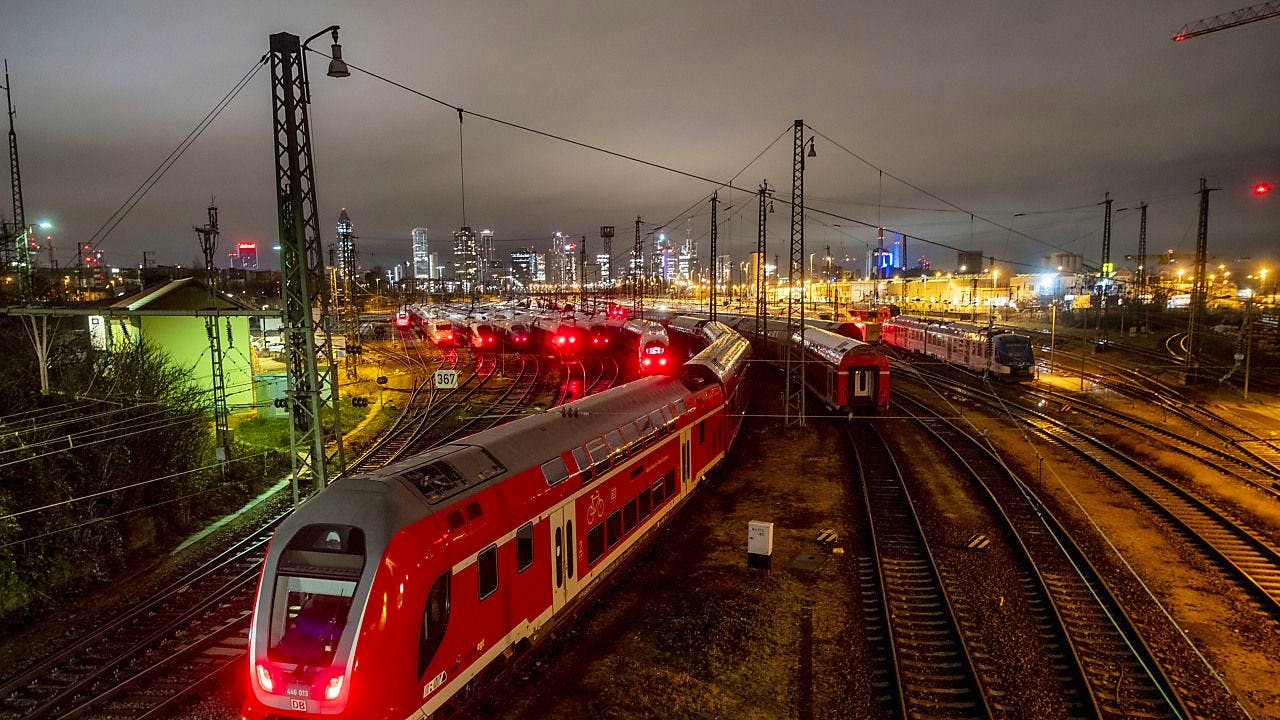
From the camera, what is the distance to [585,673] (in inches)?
400

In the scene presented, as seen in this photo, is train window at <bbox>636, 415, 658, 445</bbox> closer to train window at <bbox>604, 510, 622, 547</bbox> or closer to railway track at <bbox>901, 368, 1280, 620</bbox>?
train window at <bbox>604, 510, 622, 547</bbox>

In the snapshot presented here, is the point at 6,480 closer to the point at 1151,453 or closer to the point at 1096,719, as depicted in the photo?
the point at 1096,719

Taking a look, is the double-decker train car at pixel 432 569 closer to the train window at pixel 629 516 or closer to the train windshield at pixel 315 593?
the train windshield at pixel 315 593

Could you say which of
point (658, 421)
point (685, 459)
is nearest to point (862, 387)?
point (685, 459)

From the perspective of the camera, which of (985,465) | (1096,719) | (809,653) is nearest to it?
(1096,719)

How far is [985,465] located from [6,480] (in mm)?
25464

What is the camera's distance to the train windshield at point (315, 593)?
6898 millimetres

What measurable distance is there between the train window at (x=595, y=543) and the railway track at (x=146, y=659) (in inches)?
220

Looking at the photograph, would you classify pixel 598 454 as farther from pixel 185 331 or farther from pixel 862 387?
pixel 185 331

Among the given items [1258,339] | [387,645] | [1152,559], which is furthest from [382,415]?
[1258,339]

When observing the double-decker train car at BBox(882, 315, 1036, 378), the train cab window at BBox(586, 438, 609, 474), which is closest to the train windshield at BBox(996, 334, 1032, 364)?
the double-decker train car at BBox(882, 315, 1036, 378)

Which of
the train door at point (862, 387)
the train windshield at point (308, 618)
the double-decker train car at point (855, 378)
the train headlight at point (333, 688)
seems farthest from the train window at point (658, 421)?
the train door at point (862, 387)

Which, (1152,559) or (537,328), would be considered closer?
(1152,559)

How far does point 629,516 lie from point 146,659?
830cm
